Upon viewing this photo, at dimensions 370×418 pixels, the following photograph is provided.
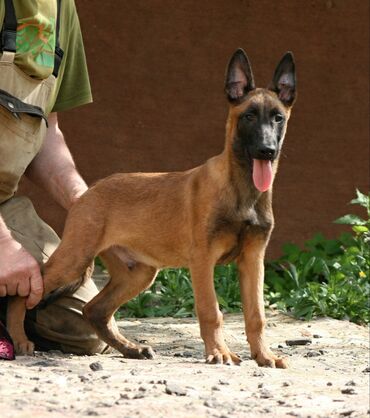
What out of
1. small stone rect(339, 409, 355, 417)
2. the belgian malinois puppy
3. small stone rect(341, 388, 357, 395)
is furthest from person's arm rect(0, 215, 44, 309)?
small stone rect(339, 409, 355, 417)

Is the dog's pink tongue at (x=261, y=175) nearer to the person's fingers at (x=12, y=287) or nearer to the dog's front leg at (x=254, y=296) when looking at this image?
the dog's front leg at (x=254, y=296)

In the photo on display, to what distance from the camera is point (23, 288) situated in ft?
18.6

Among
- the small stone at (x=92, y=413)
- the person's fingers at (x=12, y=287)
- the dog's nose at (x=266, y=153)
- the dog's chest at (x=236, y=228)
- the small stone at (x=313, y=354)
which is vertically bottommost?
the small stone at (x=313, y=354)

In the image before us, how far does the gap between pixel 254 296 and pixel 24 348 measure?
1.22 meters

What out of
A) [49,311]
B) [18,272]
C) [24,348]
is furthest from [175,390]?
[49,311]

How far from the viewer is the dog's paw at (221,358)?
523 centimetres

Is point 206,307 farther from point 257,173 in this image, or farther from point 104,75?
Result: point 104,75

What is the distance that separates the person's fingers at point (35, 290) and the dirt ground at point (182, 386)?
11.4 inches

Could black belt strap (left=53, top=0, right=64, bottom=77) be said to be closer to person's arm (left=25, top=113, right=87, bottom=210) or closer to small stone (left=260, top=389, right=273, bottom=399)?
person's arm (left=25, top=113, right=87, bottom=210)

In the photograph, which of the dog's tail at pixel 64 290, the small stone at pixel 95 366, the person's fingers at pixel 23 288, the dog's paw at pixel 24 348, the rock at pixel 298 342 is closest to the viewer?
the small stone at pixel 95 366

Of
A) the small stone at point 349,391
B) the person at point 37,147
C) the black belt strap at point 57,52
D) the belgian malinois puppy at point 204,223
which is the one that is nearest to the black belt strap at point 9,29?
the person at point 37,147

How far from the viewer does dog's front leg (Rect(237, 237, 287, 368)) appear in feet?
18.0

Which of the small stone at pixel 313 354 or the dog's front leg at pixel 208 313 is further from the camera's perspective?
Result: the small stone at pixel 313 354

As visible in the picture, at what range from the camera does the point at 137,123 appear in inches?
365
